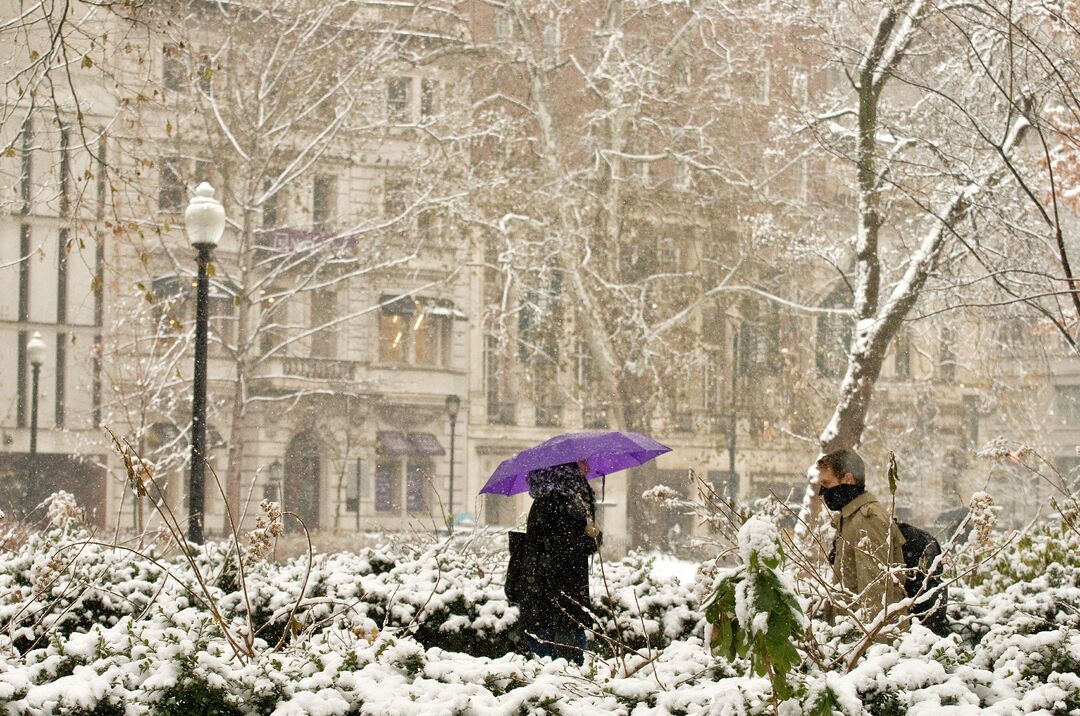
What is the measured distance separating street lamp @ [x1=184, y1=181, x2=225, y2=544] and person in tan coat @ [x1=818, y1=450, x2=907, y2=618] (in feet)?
18.7

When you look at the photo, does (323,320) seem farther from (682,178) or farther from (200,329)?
(200,329)

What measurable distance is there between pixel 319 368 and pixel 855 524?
33382mm

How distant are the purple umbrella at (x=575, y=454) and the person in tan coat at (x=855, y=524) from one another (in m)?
1.80

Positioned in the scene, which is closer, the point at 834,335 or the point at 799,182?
the point at 799,182

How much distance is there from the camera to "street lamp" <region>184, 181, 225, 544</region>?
12266mm

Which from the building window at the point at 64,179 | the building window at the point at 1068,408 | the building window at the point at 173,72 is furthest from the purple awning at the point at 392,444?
the building window at the point at 1068,408

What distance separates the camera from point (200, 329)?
42.5ft

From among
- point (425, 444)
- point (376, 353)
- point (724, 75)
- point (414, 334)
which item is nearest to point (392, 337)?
point (414, 334)

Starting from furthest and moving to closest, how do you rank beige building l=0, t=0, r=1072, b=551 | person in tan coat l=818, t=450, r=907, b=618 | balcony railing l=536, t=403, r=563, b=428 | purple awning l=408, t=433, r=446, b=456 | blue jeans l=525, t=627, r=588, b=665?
1. balcony railing l=536, t=403, r=563, b=428
2. purple awning l=408, t=433, r=446, b=456
3. beige building l=0, t=0, r=1072, b=551
4. blue jeans l=525, t=627, r=588, b=665
5. person in tan coat l=818, t=450, r=907, b=618

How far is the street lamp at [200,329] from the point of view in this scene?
12266 millimetres

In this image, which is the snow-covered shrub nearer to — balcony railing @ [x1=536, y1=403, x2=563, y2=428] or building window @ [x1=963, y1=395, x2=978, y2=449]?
balcony railing @ [x1=536, y1=403, x2=563, y2=428]

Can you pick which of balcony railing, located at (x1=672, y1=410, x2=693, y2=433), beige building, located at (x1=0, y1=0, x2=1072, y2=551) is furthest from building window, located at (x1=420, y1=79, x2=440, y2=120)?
balcony railing, located at (x1=672, y1=410, x2=693, y2=433)

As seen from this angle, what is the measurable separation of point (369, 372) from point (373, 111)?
14017 millimetres

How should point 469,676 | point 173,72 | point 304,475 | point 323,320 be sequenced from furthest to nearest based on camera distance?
point 304,475
point 323,320
point 173,72
point 469,676
